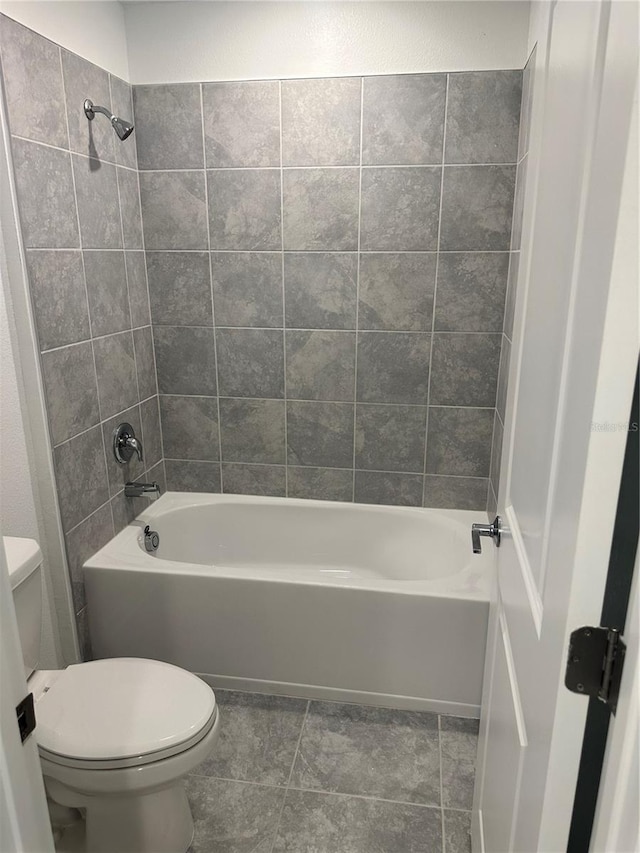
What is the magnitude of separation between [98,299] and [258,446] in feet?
3.03

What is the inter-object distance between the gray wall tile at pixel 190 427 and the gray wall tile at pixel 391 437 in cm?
67

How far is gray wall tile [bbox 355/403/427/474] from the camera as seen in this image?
240 centimetres

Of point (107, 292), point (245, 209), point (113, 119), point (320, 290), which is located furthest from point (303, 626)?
point (113, 119)

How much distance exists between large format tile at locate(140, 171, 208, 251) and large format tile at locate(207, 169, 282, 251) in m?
0.05

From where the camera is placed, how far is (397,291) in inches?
89.2

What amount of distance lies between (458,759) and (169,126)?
251 centimetres

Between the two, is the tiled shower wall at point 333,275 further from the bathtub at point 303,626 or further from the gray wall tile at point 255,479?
the bathtub at point 303,626

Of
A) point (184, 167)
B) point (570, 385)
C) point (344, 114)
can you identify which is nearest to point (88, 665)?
point (570, 385)

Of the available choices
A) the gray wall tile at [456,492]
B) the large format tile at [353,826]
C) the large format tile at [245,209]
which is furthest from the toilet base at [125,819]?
the large format tile at [245,209]

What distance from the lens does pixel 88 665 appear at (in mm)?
1568

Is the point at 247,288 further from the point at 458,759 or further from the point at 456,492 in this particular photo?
the point at 458,759

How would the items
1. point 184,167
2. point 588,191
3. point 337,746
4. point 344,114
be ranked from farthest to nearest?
1. point 184,167
2. point 344,114
3. point 337,746
4. point 588,191

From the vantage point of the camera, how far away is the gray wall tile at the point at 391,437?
2.40 metres

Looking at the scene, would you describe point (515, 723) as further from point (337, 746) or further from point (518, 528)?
point (337, 746)
